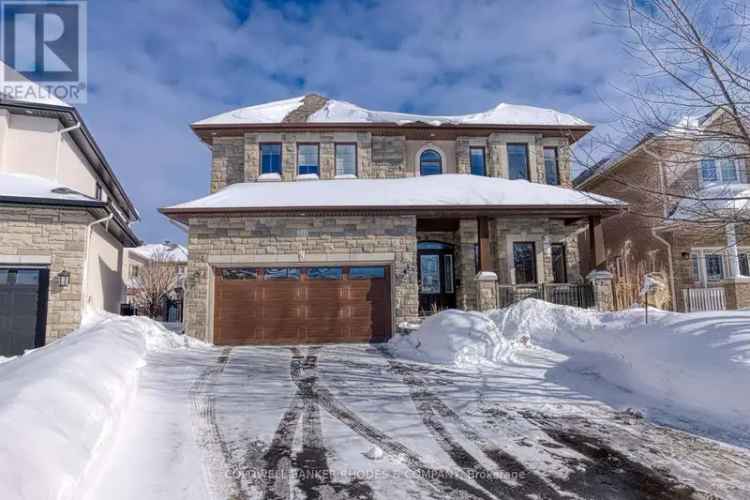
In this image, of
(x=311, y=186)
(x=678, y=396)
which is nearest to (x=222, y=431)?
(x=678, y=396)

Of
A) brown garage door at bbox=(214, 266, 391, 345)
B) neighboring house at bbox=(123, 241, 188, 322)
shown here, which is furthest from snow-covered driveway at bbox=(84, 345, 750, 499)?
neighboring house at bbox=(123, 241, 188, 322)

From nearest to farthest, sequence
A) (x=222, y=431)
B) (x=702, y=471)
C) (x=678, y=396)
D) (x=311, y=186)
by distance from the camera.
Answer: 1. (x=702, y=471)
2. (x=222, y=431)
3. (x=678, y=396)
4. (x=311, y=186)

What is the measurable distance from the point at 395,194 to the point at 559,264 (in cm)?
595

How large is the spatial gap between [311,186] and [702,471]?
12.2m

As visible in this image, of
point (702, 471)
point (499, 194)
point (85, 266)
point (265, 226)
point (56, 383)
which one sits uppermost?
point (499, 194)

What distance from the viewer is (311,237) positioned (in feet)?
42.3

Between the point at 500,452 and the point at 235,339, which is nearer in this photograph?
the point at 500,452

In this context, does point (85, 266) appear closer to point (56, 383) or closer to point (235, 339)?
point (235, 339)

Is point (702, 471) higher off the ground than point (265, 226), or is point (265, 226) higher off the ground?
point (265, 226)

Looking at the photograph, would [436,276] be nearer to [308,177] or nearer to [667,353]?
[308,177]

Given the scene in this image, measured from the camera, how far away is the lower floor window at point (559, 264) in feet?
49.1

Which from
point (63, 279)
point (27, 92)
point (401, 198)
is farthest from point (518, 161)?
point (27, 92)

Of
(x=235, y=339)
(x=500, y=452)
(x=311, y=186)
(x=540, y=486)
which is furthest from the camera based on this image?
(x=311, y=186)

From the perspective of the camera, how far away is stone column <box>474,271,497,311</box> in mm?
12680
